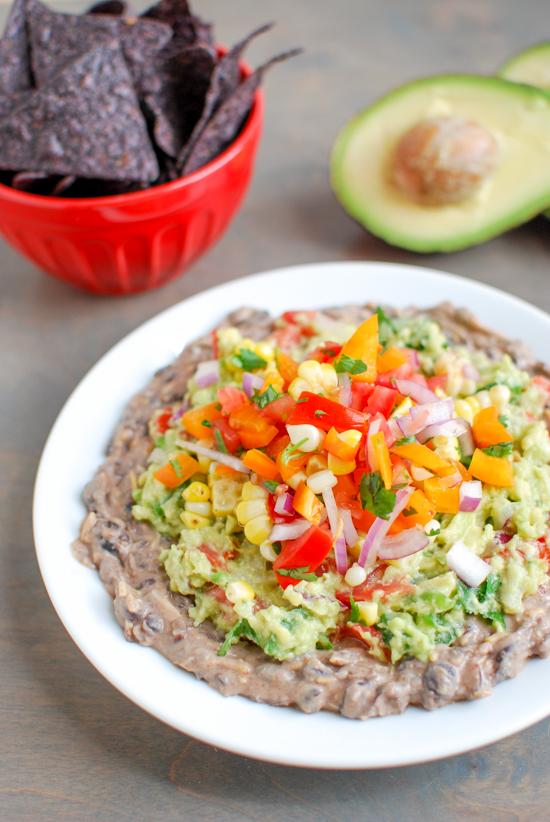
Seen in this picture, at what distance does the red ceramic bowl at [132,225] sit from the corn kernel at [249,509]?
1328 mm

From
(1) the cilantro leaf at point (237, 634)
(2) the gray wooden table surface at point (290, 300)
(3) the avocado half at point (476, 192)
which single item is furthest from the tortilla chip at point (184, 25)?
(1) the cilantro leaf at point (237, 634)

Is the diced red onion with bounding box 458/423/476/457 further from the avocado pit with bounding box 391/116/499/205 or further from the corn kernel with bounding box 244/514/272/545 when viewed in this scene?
the avocado pit with bounding box 391/116/499/205

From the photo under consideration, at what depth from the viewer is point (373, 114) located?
12.1ft

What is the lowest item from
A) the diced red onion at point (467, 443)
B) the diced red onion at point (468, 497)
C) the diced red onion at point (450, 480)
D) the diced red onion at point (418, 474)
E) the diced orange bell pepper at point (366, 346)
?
the diced red onion at point (468, 497)

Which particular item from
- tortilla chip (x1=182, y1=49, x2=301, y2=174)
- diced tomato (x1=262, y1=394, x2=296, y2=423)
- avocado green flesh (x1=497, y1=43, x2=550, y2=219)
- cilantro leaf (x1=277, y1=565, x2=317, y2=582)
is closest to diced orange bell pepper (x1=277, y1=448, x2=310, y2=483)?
diced tomato (x1=262, y1=394, x2=296, y2=423)

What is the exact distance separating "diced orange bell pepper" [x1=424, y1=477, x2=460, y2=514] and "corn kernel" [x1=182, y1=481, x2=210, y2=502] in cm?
66

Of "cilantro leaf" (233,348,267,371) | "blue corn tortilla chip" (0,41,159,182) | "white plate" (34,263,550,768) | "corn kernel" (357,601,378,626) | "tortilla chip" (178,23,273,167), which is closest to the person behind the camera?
"white plate" (34,263,550,768)

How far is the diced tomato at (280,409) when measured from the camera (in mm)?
2523

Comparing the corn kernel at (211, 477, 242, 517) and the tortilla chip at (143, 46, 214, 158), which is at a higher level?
the tortilla chip at (143, 46, 214, 158)

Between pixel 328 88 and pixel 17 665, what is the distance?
3.54 metres

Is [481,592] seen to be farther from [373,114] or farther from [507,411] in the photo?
[373,114]

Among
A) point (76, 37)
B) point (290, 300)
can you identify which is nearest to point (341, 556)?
point (290, 300)

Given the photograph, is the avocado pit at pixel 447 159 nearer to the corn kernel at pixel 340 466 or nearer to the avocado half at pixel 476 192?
the avocado half at pixel 476 192

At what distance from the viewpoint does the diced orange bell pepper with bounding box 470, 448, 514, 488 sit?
2.49m
